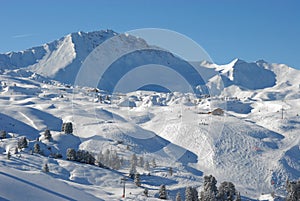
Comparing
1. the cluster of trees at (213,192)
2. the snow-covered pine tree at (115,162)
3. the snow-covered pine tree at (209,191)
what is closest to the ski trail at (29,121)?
the snow-covered pine tree at (115,162)

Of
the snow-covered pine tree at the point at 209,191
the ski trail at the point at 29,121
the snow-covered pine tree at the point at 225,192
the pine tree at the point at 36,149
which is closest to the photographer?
the snow-covered pine tree at the point at 209,191

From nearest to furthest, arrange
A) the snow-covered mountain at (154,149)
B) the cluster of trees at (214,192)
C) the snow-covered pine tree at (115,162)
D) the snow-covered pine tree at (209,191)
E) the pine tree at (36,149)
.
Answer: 1. the snow-covered pine tree at (209,191)
2. the cluster of trees at (214,192)
3. the snow-covered mountain at (154,149)
4. the snow-covered pine tree at (115,162)
5. the pine tree at (36,149)

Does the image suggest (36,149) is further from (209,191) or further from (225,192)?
(225,192)

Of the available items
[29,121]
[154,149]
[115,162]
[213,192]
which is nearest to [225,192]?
[213,192]

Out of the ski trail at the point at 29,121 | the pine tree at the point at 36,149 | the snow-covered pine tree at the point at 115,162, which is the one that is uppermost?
the ski trail at the point at 29,121

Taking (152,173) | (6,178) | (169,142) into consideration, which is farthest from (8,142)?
(6,178)

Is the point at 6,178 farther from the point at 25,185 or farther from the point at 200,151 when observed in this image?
the point at 200,151

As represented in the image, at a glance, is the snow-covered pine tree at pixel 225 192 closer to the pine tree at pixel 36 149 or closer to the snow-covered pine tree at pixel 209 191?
the snow-covered pine tree at pixel 209 191

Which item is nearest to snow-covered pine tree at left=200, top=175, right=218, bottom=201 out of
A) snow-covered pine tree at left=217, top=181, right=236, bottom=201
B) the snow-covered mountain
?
snow-covered pine tree at left=217, top=181, right=236, bottom=201

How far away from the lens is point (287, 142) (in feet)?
440

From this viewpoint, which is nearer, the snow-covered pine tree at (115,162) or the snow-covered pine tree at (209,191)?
the snow-covered pine tree at (209,191)

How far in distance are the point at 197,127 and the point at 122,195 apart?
75.7m

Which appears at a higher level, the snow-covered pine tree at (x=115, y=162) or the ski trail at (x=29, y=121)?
the ski trail at (x=29, y=121)

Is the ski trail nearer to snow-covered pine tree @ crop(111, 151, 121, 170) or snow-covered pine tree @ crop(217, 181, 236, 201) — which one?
snow-covered pine tree @ crop(111, 151, 121, 170)
